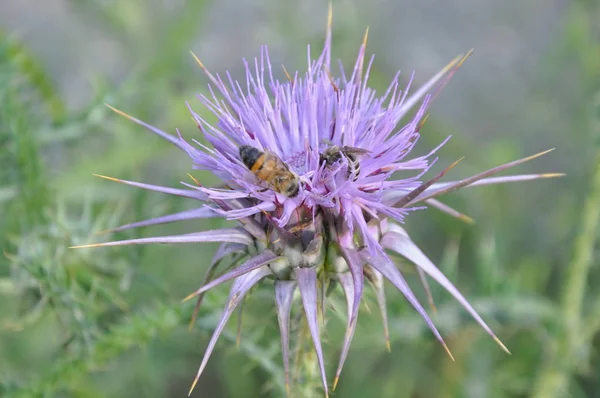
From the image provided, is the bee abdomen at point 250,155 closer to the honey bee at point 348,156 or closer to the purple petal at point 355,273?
the honey bee at point 348,156

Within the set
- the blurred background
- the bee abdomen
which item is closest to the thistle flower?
the bee abdomen

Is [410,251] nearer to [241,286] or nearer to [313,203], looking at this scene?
[313,203]

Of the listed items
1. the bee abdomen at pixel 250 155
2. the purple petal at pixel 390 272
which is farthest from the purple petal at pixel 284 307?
the bee abdomen at pixel 250 155

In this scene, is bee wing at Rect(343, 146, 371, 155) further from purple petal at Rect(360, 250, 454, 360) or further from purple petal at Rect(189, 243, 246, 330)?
purple petal at Rect(189, 243, 246, 330)

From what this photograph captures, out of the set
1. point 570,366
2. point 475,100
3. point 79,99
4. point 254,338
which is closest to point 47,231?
point 254,338

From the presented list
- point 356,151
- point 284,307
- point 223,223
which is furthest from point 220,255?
point 223,223
